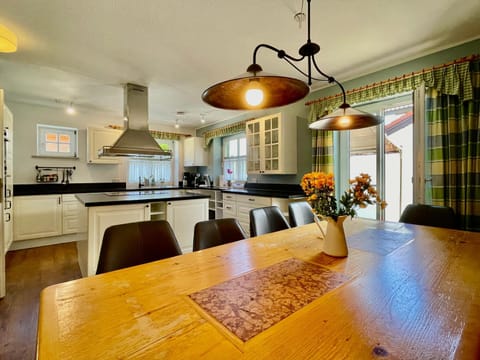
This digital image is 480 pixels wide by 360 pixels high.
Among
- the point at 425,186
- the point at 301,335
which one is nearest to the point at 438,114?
the point at 425,186

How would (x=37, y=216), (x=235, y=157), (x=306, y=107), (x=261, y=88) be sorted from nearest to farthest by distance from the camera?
1. (x=261, y=88)
2. (x=306, y=107)
3. (x=37, y=216)
4. (x=235, y=157)

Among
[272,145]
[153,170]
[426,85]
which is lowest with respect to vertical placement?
[153,170]

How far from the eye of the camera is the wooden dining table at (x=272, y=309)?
0.57 metres

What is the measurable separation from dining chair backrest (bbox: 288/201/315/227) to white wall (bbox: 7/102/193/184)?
4038mm

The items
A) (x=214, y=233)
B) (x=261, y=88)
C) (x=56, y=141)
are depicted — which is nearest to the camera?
(x=261, y=88)

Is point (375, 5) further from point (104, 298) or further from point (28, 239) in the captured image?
point (28, 239)

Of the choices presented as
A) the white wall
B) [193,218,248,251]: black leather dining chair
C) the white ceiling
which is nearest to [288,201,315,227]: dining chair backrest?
[193,218,248,251]: black leather dining chair

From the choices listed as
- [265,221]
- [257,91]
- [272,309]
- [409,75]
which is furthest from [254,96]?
[409,75]

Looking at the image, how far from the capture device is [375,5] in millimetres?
1736

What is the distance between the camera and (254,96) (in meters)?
1.17

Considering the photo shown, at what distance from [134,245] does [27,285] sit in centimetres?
210

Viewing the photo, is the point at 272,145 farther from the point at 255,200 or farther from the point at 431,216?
the point at 431,216

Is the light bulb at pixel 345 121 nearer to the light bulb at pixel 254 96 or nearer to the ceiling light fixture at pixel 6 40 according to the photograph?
the light bulb at pixel 254 96

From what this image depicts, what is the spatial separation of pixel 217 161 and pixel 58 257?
3.38 metres
